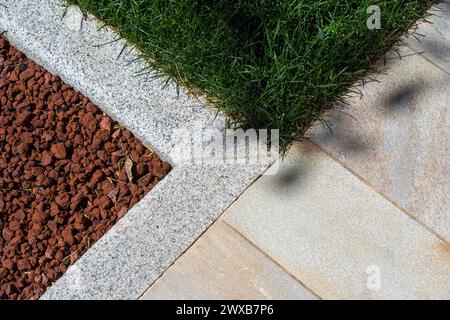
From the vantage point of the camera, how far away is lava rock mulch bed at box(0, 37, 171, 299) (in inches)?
132

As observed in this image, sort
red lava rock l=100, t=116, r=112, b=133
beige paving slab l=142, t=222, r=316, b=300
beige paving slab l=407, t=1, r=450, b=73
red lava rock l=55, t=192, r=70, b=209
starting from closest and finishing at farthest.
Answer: beige paving slab l=142, t=222, r=316, b=300, red lava rock l=55, t=192, r=70, b=209, red lava rock l=100, t=116, r=112, b=133, beige paving slab l=407, t=1, r=450, b=73

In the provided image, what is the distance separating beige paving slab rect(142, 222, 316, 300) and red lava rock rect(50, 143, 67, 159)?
0.77 m

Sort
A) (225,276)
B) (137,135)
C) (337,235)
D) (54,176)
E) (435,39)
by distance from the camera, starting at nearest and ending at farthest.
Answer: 1. (225,276)
2. (337,235)
3. (54,176)
4. (137,135)
5. (435,39)

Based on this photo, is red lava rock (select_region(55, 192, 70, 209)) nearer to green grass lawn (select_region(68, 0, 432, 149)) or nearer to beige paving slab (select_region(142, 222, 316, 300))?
beige paving slab (select_region(142, 222, 316, 300))

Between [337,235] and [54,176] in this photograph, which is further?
[54,176]

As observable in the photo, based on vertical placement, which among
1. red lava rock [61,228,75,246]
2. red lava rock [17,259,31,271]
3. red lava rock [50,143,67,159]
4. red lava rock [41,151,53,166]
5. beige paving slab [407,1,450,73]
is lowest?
red lava rock [17,259,31,271]

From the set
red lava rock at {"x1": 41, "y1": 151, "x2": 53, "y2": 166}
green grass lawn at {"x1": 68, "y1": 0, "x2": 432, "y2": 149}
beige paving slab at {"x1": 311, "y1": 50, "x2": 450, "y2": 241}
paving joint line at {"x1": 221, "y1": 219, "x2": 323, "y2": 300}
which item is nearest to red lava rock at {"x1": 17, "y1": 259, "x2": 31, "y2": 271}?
red lava rock at {"x1": 41, "y1": 151, "x2": 53, "y2": 166}

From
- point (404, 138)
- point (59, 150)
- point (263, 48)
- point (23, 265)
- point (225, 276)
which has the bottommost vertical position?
point (23, 265)

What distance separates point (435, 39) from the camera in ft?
12.9

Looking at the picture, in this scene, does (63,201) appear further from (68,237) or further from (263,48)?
(263,48)

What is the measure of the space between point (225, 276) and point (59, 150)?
3.24 ft

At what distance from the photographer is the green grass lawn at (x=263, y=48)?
11.6ft

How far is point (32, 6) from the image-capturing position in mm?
3967

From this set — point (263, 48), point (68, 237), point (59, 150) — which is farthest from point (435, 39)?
point (68, 237)
